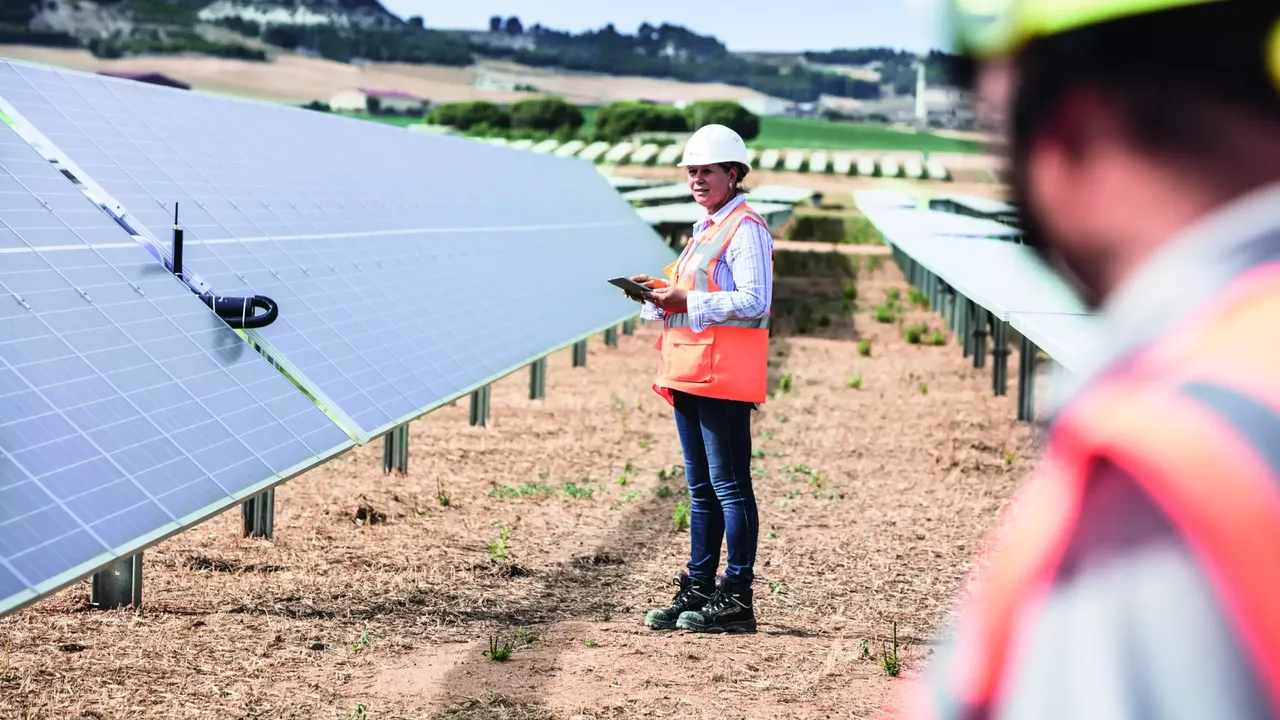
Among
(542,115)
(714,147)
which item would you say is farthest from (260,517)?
(542,115)

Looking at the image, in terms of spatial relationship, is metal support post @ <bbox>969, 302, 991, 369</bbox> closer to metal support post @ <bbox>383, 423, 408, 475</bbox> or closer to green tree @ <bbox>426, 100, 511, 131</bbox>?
metal support post @ <bbox>383, 423, 408, 475</bbox>

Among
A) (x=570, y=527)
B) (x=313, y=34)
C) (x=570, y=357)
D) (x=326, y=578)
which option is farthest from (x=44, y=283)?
(x=313, y=34)

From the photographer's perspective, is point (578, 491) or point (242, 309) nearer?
point (242, 309)

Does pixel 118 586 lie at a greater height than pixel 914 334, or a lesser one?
greater

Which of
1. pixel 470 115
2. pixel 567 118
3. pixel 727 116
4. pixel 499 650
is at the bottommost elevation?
pixel 499 650

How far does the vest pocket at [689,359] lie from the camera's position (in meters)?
5.34

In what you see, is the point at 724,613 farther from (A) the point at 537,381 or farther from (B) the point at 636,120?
(B) the point at 636,120

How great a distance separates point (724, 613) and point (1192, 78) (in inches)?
198

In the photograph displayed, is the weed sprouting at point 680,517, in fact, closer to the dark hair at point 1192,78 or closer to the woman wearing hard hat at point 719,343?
the woman wearing hard hat at point 719,343

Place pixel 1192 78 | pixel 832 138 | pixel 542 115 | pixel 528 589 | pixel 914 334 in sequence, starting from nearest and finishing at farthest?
pixel 1192 78, pixel 528 589, pixel 914 334, pixel 542 115, pixel 832 138

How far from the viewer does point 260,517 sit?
6.71 meters

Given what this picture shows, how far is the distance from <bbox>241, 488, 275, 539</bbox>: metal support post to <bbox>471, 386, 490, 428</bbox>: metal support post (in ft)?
11.8

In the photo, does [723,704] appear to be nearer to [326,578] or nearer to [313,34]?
[326,578]

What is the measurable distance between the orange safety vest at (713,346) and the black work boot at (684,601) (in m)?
0.79
